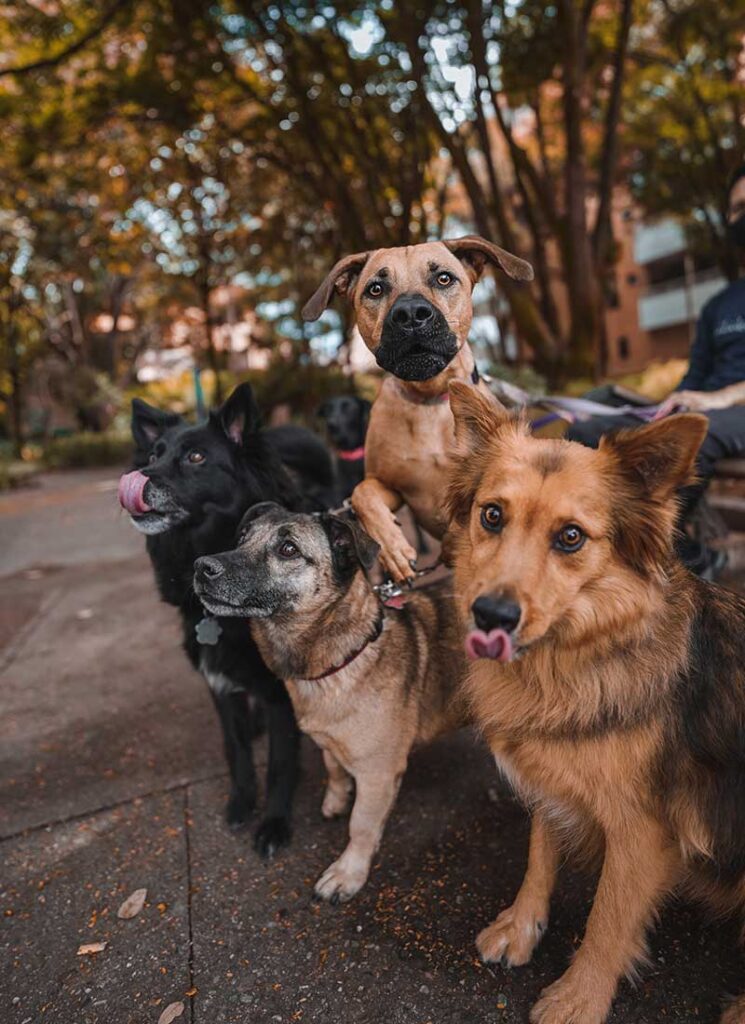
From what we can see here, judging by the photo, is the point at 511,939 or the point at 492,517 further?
the point at 511,939

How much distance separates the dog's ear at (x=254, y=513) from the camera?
2939 millimetres

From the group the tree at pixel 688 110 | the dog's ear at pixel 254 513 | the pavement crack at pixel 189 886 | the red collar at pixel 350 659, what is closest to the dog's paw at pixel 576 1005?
the pavement crack at pixel 189 886

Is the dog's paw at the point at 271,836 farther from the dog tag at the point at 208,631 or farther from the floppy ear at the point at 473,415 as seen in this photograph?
the floppy ear at the point at 473,415

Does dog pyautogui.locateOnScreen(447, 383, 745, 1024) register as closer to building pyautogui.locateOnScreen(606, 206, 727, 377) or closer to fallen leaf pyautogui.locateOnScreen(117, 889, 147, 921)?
fallen leaf pyautogui.locateOnScreen(117, 889, 147, 921)

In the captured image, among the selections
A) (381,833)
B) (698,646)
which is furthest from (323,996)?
(698,646)

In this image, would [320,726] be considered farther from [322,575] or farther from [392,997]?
[392,997]

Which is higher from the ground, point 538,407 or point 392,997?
point 538,407

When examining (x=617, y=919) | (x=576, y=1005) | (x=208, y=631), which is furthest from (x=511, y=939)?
(x=208, y=631)

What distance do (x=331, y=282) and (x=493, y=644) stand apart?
6.15 ft

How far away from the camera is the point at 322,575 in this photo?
2.81m

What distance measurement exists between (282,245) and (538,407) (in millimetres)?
17059

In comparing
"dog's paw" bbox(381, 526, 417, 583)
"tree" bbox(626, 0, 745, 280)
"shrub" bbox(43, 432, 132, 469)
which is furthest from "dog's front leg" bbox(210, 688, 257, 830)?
"shrub" bbox(43, 432, 132, 469)

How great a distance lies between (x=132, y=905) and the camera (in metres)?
2.66

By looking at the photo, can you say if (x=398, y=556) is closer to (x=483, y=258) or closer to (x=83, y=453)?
(x=483, y=258)
